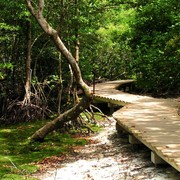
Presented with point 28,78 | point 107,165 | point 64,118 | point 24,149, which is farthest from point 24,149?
point 28,78

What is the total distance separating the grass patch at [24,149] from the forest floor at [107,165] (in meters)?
0.27

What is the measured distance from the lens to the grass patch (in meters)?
6.24

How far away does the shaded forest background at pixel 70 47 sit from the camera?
33.2 feet

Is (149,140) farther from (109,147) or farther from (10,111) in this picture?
(10,111)

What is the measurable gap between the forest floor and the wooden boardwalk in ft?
0.93

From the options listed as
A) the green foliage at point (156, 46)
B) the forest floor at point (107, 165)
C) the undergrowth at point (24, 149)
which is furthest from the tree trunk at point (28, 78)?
the green foliage at point (156, 46)

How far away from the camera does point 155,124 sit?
22.4 ft

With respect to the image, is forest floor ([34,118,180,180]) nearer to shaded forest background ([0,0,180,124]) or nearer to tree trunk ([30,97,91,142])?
tree trunk ([30,97,91,142])

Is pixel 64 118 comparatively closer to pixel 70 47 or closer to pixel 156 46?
pixel 70 47

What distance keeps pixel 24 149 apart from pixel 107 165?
230 centimetres

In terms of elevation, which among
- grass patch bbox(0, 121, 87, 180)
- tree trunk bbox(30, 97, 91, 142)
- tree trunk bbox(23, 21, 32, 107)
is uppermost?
tree trunk bbox(23, 21, 32, 107)

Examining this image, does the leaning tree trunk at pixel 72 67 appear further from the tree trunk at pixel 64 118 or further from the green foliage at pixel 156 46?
the green foliage at pixel 156 46

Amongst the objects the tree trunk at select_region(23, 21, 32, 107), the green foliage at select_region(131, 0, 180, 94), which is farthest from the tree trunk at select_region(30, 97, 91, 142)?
the green foliage at select_region(131, 0, 180, 94)

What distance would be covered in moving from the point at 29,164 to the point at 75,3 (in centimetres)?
453
